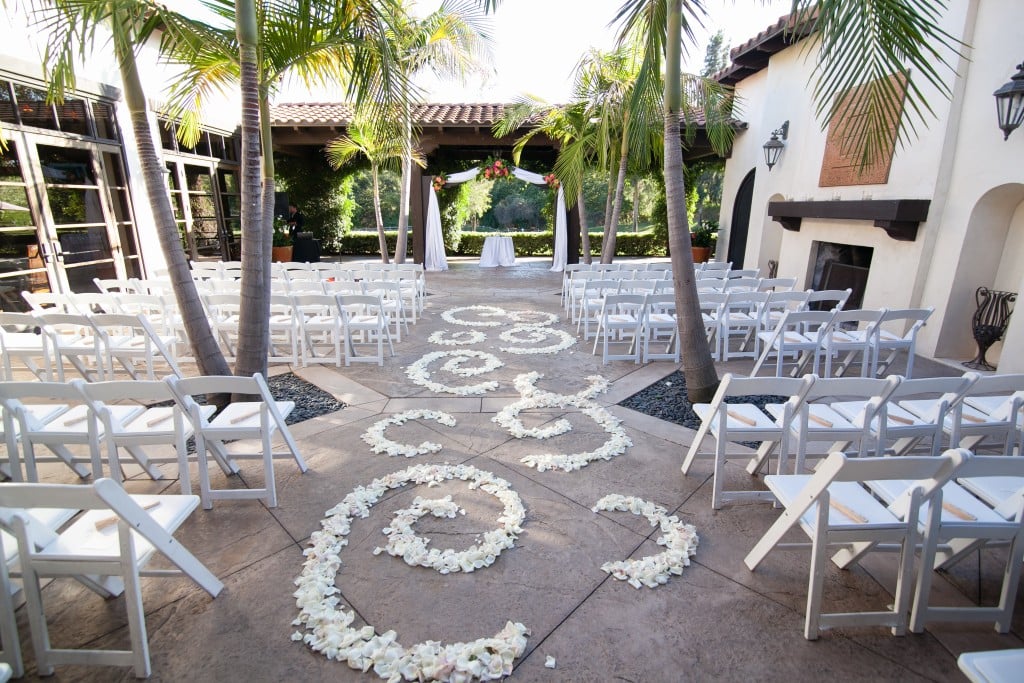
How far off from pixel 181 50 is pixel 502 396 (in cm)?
408

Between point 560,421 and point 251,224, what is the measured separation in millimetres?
2870

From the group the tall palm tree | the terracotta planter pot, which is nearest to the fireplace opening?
the terracotta planter pot

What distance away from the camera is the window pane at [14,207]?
21.1 ft

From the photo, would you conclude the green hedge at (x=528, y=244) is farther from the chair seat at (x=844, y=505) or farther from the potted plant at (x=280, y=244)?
the chair seat at (x=844, y=505)

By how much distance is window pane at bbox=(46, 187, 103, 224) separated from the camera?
7.23m

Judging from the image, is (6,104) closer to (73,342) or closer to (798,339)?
(73,342)

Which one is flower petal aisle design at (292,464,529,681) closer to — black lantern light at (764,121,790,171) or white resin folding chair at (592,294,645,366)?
white resin folding chair at (592,294,645,366)

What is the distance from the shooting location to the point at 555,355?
6.10 meters

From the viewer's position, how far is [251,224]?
153 inches

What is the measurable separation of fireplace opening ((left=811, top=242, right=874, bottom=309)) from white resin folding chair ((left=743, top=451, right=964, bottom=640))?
23.7 ft

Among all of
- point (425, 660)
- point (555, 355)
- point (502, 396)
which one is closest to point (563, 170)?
point (555, 355)

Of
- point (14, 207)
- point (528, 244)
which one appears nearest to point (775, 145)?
point (528, 244)

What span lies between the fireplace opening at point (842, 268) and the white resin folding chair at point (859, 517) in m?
7.22

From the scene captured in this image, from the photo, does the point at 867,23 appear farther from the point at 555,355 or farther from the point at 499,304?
the point at 499,304
